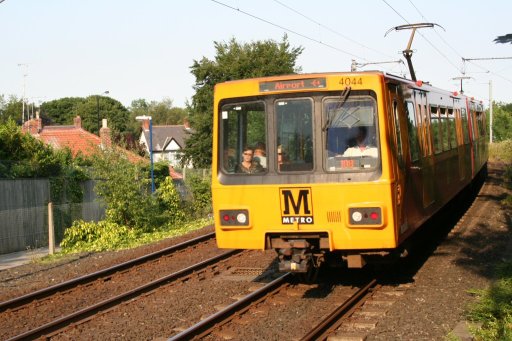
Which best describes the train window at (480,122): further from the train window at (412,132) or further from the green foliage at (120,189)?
the train window at (412,132)

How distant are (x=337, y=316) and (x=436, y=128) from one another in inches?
229

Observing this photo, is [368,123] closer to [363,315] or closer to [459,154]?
[363,315]

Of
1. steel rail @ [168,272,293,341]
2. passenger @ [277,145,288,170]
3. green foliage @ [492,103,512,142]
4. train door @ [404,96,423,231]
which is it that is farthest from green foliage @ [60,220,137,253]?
green foliage @ [492,103,512,142]

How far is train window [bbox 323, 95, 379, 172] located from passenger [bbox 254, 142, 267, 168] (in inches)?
33.3

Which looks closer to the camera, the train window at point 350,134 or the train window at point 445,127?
the train window at point 350,134

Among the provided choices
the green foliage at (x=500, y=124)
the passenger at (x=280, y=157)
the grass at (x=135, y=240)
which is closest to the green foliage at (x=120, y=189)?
the grass at (x=135, y=240)

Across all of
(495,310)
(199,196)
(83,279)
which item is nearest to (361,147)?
(495,310)

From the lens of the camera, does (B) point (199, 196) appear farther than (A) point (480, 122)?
Yes

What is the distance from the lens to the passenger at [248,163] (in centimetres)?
918

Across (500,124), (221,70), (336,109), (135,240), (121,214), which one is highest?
(221,70)

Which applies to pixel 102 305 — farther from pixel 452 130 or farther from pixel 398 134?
pixel 452 130

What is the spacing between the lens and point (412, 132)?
402 inches

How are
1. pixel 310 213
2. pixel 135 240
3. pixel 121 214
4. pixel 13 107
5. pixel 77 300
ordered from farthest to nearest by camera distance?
pixel 13 107
pixel 121 214
pixel 135 240
pixel 77 300
pixel 310 213

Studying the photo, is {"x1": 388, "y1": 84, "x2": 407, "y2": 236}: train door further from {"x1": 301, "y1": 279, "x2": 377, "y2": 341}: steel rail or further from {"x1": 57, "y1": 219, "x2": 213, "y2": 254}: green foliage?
{"x1": 57, "y1": 219, "x2": 213, "y2": 254}: green foliage
